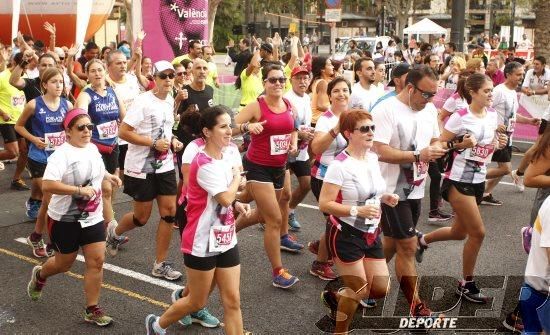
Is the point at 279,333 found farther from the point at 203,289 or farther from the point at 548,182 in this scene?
the point at 548,182

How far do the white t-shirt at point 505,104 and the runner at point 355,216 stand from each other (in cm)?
469

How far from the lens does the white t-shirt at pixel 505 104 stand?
889 cm

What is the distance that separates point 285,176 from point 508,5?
73.5 metres

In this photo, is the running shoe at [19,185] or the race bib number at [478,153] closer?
the race bib number at [478,153]

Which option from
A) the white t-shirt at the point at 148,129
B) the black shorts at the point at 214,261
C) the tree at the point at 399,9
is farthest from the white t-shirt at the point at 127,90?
the tree at the point at 399,9

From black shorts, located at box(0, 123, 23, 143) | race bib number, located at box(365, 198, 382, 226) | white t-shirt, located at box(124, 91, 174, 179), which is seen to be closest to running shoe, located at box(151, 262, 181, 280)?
white t-shirt, located at box(124, 91, 174, 179)

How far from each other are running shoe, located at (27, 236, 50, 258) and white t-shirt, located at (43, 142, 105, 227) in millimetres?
1797

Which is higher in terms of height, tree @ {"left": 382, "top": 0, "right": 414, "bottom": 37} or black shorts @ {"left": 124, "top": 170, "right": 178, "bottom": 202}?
tree @ {"left": 382, "top": 0, "right": 414, "bottom": 37}

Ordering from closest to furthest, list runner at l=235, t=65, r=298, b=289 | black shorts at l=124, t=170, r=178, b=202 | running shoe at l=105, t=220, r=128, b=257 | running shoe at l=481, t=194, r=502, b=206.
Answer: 1. runner at l=235, t=65, r=298, b=289
2. black shorts at l=124, t=170, r=178, b=202
3. running shoe at l=105, t=220, r=128, b=257
4. running shoe at l=481, t=194, r=502, b=206

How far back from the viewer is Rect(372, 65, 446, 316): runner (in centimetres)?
513

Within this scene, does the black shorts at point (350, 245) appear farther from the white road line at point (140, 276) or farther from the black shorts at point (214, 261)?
the white road line at point (140, 276)

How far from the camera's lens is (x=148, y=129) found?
6395 millimetres

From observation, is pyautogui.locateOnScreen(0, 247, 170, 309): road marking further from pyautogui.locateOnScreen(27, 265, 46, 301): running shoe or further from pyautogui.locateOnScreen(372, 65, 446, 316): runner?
pyautogui.locateOnScreen(372, 65, 446, 316): runner

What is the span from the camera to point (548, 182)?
447cm
